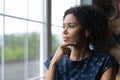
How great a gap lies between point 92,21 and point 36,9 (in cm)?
76

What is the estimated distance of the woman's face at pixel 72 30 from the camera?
1.33m

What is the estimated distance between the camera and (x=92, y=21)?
4.52 ft

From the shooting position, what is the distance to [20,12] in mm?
1775

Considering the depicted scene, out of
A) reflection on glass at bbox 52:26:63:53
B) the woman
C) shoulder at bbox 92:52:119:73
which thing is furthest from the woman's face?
reflection on glass at bbox 52:26:63:53

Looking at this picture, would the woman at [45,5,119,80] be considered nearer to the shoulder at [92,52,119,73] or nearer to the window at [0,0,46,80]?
the shoulder at [92,52,119,73]

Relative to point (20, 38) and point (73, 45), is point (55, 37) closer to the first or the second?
point (20, 38)

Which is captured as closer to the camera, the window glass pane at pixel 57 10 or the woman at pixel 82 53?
the woman at pixel 82 53

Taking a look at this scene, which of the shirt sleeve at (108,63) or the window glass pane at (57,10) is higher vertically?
the window glass pane at (57,10)

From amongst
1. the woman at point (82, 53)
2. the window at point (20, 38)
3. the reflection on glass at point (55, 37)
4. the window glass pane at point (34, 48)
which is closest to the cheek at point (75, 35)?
the woman at point (82, 53)

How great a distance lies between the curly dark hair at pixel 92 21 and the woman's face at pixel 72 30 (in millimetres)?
22

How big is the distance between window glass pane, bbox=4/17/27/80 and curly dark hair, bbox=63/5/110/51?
429mm

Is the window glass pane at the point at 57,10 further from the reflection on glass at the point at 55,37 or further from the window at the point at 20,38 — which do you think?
the window at the point at 20,38

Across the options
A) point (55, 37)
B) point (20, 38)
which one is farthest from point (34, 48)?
point (55, 37)

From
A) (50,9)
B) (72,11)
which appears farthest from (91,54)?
(50,9)
